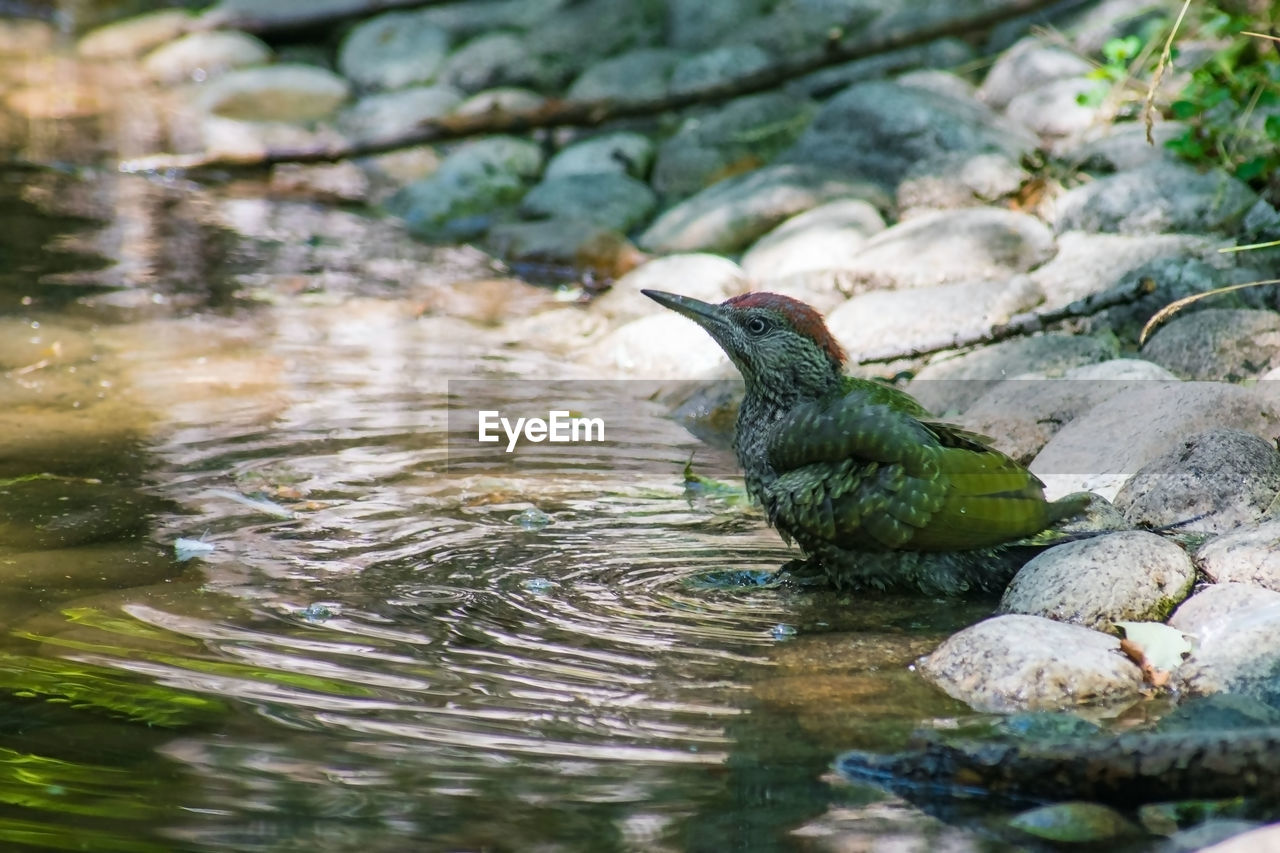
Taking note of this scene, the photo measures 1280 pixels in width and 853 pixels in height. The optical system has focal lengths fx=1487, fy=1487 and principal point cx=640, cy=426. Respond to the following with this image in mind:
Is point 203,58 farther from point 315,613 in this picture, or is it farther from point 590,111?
point 315,613

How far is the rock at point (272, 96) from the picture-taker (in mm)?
14086

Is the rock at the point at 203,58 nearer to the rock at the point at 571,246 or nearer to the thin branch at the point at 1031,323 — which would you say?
the rock at the point at 571,246

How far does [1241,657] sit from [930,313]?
3.70m

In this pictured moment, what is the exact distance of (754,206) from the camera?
9805 mm

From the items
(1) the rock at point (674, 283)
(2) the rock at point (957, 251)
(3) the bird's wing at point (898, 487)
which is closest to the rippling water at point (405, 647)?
(3) the bird's wing at point (898, 487)

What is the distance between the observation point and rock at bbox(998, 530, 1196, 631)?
434 centimetres

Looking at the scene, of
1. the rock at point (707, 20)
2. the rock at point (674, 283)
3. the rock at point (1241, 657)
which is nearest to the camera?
the rock at point (1241, 657)

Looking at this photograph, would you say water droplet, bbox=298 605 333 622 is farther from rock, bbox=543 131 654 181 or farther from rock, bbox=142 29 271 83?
rock, bbox=142 29 271 83

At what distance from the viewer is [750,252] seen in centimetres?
931

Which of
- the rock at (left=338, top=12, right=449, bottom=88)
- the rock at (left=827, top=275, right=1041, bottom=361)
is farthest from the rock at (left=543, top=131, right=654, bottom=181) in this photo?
the rock at (left=827, top=275, right=1041, bottom=361)

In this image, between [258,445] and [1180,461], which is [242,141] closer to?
[258,445]

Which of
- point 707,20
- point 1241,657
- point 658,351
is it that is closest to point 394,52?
point 707,20

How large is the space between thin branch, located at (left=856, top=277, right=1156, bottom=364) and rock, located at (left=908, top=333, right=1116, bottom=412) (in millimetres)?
54

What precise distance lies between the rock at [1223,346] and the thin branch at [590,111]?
543 cm
